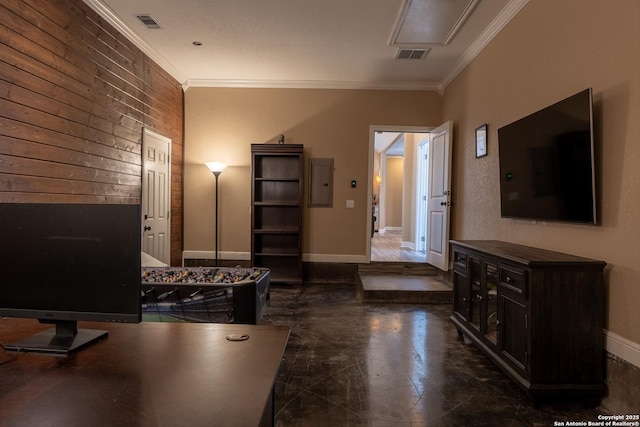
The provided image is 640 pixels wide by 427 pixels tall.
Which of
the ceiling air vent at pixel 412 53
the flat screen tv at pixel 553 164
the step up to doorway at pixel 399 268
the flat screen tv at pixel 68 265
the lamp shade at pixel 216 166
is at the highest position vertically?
the ceiling air vent at pixel 412 53

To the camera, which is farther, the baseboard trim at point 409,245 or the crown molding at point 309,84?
the baseboard trim at point 409,245

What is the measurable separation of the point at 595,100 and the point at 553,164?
47 centimetres

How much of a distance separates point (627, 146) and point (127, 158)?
470 centimetres

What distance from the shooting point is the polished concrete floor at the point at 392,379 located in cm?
213

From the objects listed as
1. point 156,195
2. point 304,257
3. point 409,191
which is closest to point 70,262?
point 156,195

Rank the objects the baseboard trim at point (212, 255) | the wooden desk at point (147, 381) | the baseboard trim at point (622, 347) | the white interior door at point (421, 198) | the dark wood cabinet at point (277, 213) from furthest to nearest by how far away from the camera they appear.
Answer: the white interior door at point (421, 198)
the baseboard trim at point (212, 255)
the dark wood cabinet at point (277, 213)
the baseboard trim at point (622, 347)
the wooden desk at point (147, 381)

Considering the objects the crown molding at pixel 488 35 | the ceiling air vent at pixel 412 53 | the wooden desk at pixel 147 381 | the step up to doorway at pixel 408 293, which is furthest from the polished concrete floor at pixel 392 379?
the ceiling air vent at pixel 412 53

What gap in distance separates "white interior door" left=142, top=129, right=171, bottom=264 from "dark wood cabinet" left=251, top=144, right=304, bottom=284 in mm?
1340

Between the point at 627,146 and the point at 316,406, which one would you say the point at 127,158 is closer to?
the point at 316,406

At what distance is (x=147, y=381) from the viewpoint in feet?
3.22

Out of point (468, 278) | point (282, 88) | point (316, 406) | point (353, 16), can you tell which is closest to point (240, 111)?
point (282, 88)

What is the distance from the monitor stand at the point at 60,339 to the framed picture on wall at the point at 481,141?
397 cm

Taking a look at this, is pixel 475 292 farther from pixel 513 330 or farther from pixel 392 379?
pixel 392 379

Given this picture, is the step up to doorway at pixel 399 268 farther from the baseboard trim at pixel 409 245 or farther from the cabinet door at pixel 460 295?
the cabinet door at pixel 460 295
